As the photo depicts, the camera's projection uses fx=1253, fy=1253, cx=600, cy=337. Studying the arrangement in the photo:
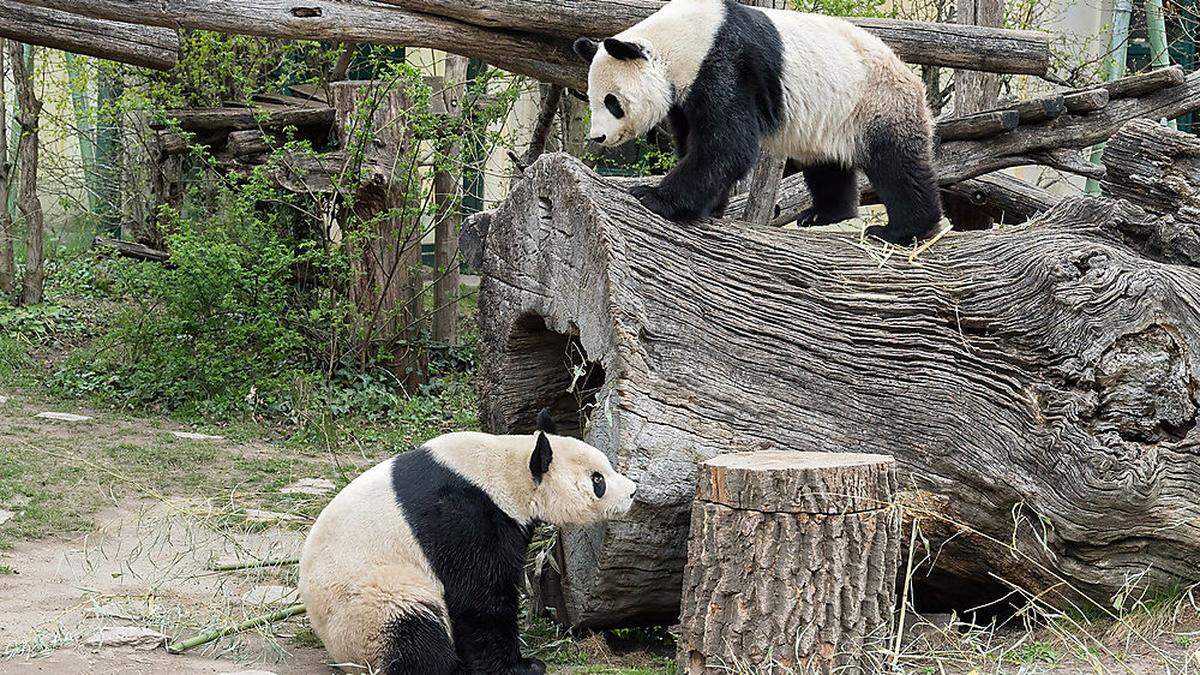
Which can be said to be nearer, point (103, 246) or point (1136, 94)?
point (1136, 94)

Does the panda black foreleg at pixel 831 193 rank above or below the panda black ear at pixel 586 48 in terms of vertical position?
below

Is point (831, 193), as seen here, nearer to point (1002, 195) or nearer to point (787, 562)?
point (787, 562)

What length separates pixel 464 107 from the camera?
972 cm

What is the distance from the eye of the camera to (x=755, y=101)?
A: 18.5 ft

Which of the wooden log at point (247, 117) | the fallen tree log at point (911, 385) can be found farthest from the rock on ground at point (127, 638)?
the wooden log at point (247, 117)

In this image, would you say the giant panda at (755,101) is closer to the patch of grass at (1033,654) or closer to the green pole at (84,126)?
the patch of grass at (1033,654)

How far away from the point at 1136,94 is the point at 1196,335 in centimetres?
→ 374

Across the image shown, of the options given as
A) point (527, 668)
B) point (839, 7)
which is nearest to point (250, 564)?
point (527, 668)

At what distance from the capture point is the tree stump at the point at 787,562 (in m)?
4.21

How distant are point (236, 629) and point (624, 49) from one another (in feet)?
9.65

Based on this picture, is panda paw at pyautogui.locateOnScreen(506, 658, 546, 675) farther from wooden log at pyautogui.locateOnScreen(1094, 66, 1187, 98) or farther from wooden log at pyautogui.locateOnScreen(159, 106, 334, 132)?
wooden log at pyautogui.locateOnScreen(159, 106, 334, 132)

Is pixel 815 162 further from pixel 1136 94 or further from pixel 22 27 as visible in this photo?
pixel 22 27

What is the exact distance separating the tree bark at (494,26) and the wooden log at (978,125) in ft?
2.26

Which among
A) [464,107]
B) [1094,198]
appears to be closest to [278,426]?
[464,107]
